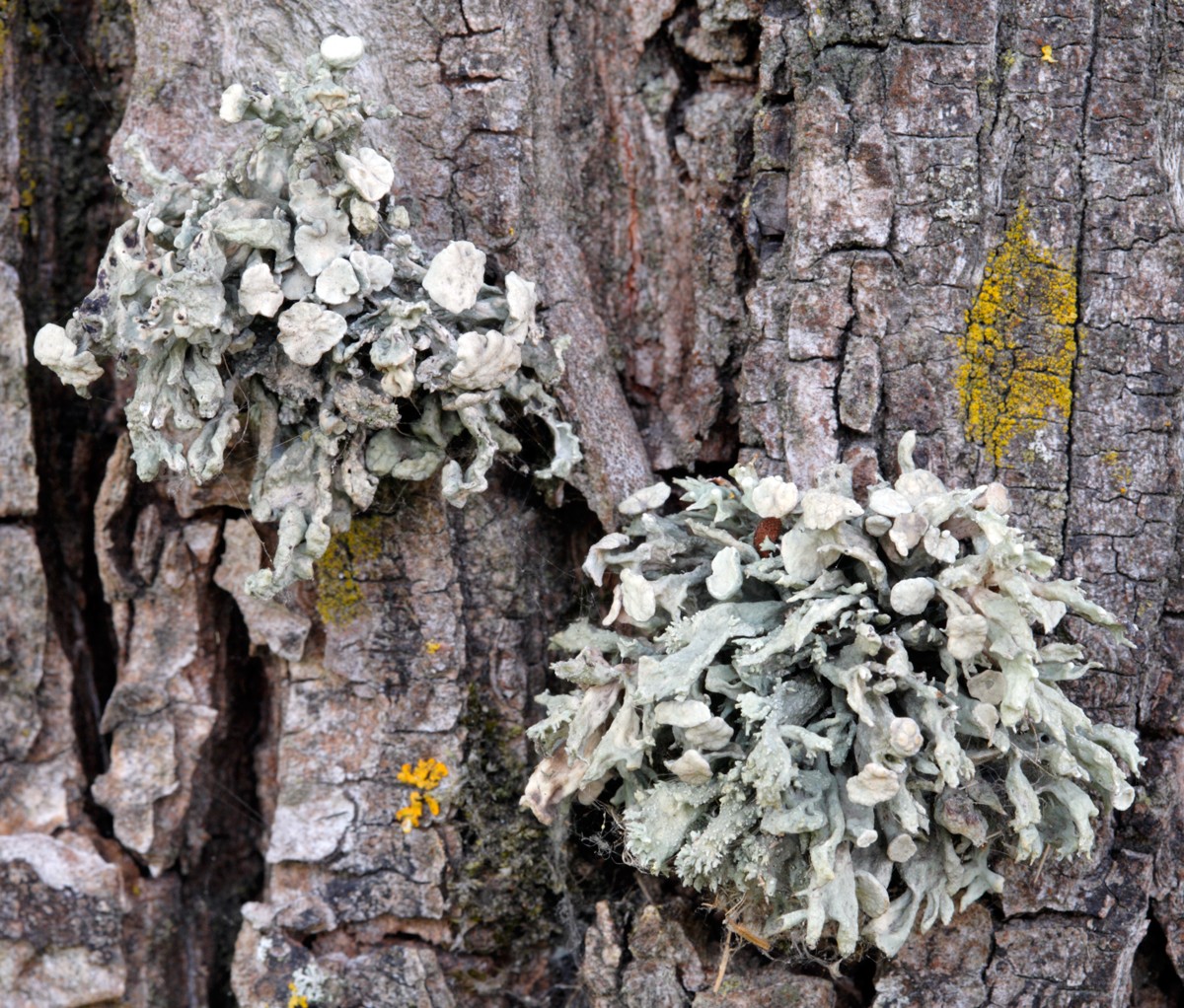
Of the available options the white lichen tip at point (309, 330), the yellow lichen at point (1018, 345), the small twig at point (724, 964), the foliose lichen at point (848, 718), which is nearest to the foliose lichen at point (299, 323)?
the white lichen tip at point (309, 330)

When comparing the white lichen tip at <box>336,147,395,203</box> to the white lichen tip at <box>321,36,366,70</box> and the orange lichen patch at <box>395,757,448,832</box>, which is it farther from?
the orange lichen patch at <box>395,757,448,832</box>

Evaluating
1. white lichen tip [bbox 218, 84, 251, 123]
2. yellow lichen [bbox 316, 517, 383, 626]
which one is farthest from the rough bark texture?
white lichen tip [bbox 218, 84, 251, 123]

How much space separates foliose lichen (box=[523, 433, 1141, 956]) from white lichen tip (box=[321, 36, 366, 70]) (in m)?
1.04

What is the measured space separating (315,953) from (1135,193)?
7.66ft

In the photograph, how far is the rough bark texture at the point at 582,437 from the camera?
2039 mm

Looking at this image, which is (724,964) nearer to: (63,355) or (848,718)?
(848,718)

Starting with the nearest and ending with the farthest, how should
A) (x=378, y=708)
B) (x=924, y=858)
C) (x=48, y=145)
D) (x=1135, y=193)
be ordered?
(x=924, y=858), (x=1135, y=193), (x=378, y=708), (x=48, y=145)

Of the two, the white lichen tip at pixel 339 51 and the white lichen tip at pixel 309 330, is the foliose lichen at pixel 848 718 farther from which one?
the white lichen tip at pixel 339 51

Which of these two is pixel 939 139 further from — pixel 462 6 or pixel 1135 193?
pixel 462 6

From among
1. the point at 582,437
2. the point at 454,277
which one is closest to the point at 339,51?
the point at 454,277

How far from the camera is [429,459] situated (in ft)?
6.68

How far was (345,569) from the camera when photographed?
223 centimetres

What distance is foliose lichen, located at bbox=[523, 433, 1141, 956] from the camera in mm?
1712

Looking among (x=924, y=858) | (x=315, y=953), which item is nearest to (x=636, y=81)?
(x=924, y=858)
